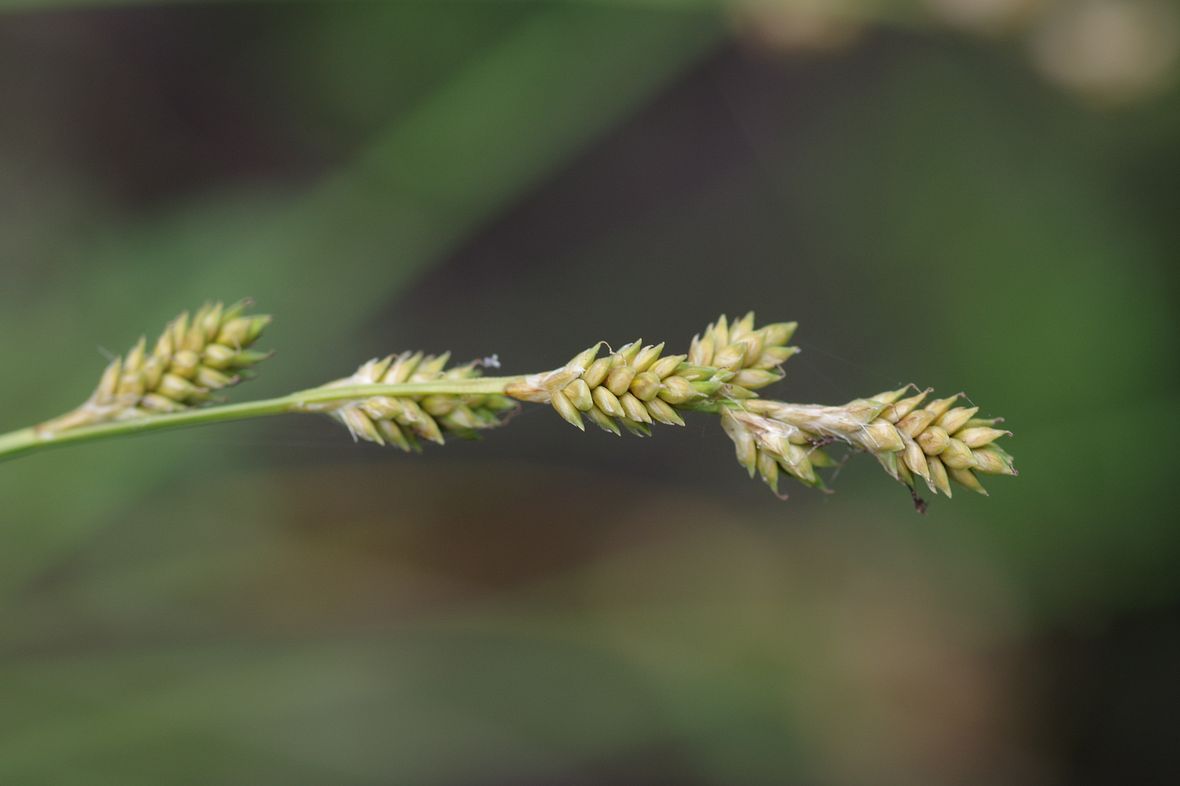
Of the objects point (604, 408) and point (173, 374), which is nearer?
point (604, 408)

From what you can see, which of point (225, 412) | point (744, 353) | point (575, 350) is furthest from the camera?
point (575, 350)

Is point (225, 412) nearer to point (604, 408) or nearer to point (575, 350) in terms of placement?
point (604, 408)

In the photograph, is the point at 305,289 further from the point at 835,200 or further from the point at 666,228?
the point at 835,200

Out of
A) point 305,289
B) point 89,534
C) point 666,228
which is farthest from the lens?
point 666,228

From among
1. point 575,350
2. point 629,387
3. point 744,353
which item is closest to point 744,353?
point 744,353

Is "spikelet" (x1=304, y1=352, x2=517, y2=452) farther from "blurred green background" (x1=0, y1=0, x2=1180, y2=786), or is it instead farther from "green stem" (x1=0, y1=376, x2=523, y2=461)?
"blurred green background" (x1=0, y1=0, x2=1180, y2=786)

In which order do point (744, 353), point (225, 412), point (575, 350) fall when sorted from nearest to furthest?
point (225, 412) < point (744, 353) < point (575, 350)

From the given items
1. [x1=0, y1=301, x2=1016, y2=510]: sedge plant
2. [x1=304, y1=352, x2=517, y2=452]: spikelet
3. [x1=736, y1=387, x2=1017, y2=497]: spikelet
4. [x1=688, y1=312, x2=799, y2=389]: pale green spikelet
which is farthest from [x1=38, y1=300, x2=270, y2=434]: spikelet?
[x1=736, y1=387, x2=1017, y2=497]: spikelet

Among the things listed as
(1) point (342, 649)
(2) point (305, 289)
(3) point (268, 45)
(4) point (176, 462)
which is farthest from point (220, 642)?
(3) point (268, 45)
